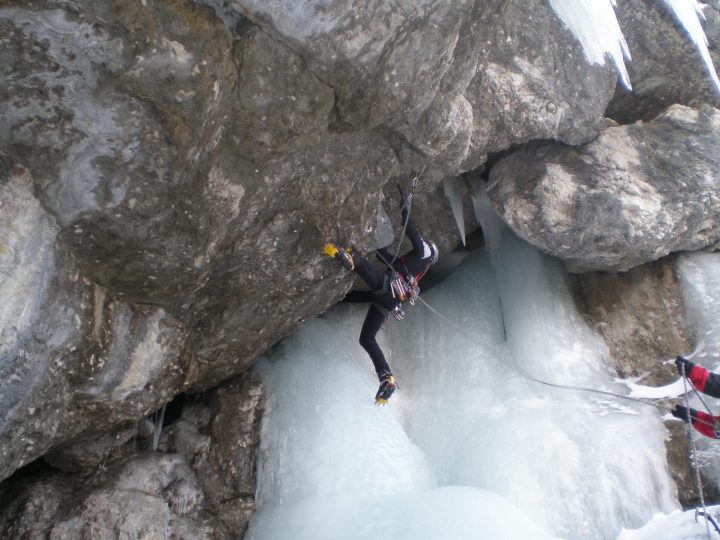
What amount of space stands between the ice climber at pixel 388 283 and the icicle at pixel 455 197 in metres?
0.68

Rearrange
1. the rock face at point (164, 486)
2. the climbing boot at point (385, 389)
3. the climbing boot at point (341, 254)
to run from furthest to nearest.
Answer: the climbing boot at point (385, 389) → the climbing boot at point (341, 254) → the rock face at point (164, 486)

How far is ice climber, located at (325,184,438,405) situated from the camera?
4.39m

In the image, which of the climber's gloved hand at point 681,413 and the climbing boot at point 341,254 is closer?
the climbing boot at point 341,254

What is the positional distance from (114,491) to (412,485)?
6.78 feet

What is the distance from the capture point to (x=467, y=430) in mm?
4949

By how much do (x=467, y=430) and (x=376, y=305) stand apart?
4.33 ft

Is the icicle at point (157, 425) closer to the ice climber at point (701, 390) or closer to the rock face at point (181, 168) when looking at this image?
the rock face at point (181, 168)

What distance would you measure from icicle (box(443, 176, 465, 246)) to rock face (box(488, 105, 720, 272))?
1.28ft

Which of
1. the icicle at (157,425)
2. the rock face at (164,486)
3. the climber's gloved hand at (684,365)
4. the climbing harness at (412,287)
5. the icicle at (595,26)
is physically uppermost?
the icicle at (595,26)

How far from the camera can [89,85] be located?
2561mm

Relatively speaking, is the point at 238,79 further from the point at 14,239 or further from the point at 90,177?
the point at 14,239

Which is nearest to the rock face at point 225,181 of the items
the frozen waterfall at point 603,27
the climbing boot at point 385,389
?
the frozen waterfall at point 603,27

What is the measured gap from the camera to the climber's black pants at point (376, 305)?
170 inches

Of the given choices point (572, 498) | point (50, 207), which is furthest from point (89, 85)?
point (572, 498)
